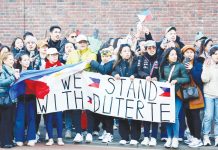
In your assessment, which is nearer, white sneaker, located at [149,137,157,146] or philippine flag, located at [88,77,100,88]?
white sneaker, located at [149,137,157,146]

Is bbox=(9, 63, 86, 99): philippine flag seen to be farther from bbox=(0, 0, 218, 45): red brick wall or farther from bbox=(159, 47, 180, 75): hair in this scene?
bbox=(0, 0, 218, 45): red brick wall

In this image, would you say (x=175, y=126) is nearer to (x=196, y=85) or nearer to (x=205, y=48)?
(x=196, y=85)

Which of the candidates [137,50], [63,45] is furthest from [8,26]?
[137,50]

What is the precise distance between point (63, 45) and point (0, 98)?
1.92 m

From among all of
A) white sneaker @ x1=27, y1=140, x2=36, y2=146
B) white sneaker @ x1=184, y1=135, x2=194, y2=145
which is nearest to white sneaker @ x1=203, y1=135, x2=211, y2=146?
white sneaker @ x1=184, y1=135, x2=194, y2=145

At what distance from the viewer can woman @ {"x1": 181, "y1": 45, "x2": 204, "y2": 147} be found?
8.23 m

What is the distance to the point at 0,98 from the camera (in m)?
8.12

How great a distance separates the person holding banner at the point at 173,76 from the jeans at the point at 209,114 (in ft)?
1.62

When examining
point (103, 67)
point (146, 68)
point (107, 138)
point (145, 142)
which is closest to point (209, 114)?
point (145, 142)

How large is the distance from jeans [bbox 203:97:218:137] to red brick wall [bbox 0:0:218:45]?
145 inches

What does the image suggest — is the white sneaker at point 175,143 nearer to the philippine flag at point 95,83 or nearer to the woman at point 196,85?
the woman at point 196,85

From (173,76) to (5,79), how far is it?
2.85 meters

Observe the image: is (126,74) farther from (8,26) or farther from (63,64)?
(8,26)

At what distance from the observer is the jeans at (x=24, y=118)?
331 inches
